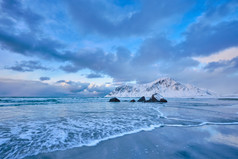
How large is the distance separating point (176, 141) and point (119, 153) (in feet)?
7.81

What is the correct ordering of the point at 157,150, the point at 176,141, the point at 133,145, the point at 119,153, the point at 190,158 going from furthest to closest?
the point at 176,141 → the point at 133,145 → the point at 157,150 → the point at 119,153 → the point at 190,158

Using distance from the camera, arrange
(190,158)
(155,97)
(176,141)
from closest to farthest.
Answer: (190,158) < (176,141) < (155,97)

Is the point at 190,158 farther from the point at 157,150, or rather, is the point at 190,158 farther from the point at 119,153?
the point at 119,153

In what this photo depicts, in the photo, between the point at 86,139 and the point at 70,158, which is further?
the point at 86,139

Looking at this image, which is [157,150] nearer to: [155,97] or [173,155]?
[173,155]

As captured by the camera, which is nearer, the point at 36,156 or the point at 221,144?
the point at 36,156

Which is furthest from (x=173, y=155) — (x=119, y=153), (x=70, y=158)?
(x=70, y=158)

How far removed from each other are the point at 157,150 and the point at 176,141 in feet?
4.10

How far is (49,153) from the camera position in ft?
10.9

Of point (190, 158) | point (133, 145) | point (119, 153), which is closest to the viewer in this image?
point (190, 158)

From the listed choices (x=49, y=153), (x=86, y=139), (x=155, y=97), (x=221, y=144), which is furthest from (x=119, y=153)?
(x=155, y=97)

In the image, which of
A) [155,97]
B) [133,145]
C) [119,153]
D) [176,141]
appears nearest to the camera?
[119,153]

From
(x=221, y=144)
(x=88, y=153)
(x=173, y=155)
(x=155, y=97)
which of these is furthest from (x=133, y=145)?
(x=155, y=97)

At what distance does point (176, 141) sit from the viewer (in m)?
4.22
